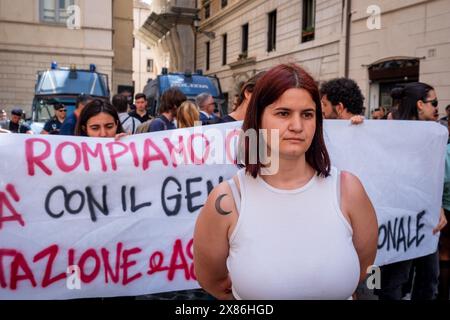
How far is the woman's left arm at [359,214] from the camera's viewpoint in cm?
162

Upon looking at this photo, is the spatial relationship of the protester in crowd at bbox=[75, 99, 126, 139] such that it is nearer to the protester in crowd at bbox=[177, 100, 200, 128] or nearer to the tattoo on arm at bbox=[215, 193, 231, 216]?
the protester in crowd at bbox=[177, 100, 200, 128]

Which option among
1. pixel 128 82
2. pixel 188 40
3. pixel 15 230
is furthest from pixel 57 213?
pixel 128 82

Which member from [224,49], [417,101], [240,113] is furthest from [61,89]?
[224,49]

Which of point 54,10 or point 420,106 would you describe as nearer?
point 420,106

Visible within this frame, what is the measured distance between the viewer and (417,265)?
3.62 meters

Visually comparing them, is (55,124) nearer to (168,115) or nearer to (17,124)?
(17,124)

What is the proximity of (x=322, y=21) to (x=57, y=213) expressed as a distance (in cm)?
1375

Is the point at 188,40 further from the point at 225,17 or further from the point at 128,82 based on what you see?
the point at 128,82

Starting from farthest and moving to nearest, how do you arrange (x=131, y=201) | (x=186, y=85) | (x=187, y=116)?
(x=186, y=85) → (x=187, y=116) → (x=131, y=201)

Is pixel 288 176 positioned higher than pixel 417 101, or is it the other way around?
pixel 417 101

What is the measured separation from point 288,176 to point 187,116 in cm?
300

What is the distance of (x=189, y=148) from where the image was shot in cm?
326

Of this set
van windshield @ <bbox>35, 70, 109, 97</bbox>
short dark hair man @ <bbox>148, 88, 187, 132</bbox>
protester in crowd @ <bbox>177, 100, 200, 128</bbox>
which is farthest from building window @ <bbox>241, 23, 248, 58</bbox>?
protester in crowd @ <bbox>177, 100, 200, 128</bbox>

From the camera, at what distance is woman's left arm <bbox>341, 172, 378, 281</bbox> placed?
1.62 metres
